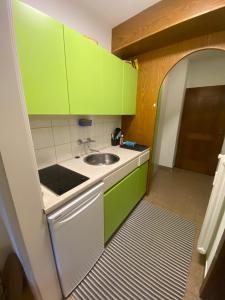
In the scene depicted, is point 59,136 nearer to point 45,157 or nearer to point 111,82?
point 45,157

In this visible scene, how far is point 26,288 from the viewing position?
1000mm

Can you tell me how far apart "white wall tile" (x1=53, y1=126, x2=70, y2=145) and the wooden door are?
272 cm

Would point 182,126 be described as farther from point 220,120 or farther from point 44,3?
point 44,3

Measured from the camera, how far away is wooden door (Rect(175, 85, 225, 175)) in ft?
8.70

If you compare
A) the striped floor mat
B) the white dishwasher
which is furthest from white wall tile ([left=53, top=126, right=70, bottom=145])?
the striped floor mat

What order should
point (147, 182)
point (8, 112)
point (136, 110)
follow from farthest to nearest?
1. point (147, 182)
2. point (136, 110)
3. point (8, 112)

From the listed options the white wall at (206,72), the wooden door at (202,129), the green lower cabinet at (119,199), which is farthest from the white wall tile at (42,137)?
the white wall at (206,72)

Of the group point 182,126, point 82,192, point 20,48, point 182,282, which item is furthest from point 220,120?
point 20,48

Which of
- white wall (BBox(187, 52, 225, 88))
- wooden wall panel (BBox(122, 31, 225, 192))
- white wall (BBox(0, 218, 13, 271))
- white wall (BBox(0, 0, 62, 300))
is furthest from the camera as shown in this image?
white wall (BBox(187, 52, 225, 88))

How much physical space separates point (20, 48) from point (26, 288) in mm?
1666

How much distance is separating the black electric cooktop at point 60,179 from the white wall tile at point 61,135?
0.28 meters

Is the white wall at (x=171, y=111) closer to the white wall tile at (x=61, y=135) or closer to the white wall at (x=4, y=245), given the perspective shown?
the white wall tile at (x=61, y=135)

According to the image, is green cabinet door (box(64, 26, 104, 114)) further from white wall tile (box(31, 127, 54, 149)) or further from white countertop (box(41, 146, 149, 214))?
white countertop (box(41, 146, 149, 214))

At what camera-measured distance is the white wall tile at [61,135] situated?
132 centimetres
